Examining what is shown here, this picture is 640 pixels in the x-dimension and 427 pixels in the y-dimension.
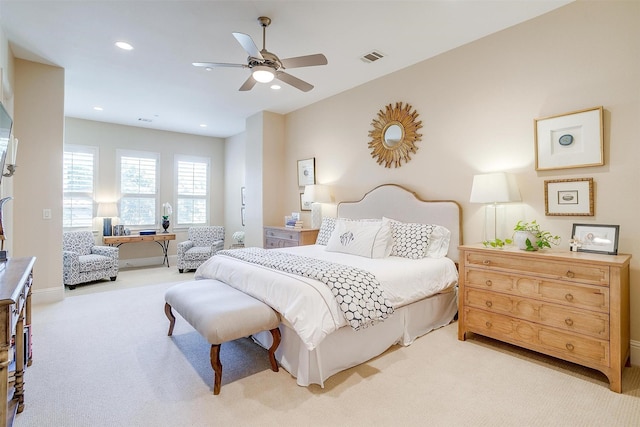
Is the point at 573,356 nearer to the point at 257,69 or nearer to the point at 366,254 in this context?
the point at 366,254

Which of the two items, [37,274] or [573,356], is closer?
[573,356]

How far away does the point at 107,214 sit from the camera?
247 inches

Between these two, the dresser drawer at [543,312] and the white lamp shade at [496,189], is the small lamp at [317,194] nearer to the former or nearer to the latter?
the white lamp shade at [496,189]

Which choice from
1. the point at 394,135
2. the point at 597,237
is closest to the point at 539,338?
the point at 597,237

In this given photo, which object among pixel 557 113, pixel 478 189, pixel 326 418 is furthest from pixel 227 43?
pixel 326 418

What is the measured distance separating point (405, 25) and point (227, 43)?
1.83m

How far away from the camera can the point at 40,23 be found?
3025 mm

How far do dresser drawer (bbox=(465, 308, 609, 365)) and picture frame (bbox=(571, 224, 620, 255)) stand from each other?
72 centimetres

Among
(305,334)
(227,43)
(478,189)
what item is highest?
(227,43)

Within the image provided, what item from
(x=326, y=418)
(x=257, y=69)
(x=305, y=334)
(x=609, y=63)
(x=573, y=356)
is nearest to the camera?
(x=326, y=418)

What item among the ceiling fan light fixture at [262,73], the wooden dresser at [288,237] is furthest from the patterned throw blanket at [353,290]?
the wooden dresser at [288,237]

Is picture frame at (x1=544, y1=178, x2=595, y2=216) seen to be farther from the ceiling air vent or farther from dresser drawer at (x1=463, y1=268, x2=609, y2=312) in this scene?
the ceiling air vent

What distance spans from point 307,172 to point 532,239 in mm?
3560

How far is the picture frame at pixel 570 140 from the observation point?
2.57 metres
